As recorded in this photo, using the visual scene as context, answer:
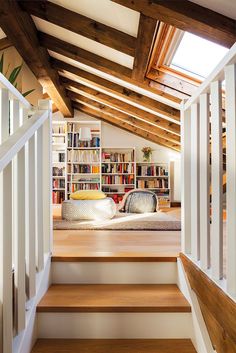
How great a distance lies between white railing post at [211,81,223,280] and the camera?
116 cm

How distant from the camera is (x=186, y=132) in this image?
1728 mm

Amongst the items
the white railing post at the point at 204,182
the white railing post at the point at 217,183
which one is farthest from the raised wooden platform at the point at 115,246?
the white railing post at the point at 217,183

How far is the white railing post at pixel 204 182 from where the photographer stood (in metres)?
1.33

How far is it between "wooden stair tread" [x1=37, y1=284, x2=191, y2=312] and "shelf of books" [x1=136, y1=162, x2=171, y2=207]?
5685 mm

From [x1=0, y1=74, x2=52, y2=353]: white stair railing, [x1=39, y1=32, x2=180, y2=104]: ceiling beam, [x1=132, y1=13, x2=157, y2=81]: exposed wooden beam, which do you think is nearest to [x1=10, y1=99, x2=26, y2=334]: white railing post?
[x1=0, y1=74, x2=52, y2=353]: white stair railing

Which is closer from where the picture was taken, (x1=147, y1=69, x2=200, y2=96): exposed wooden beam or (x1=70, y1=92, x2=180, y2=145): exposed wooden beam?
(x1=147, y1=69, x2=200, y2=96): exposed wooden beam

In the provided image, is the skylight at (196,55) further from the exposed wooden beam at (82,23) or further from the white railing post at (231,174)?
the white railing post at (231,174)

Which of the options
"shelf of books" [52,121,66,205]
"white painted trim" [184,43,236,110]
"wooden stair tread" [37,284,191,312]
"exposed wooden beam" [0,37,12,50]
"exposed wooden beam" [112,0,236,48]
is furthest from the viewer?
"shelf of books" [52,121,66,205]

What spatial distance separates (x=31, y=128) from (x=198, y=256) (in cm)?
102

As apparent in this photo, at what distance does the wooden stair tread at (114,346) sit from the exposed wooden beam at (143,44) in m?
2.40

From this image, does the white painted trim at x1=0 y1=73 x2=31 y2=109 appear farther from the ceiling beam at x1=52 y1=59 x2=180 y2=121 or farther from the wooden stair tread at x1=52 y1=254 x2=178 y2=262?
the ceiling beam at x1=52 y1=59 x2=180 y2=121

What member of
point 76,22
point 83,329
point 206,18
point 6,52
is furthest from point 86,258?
point 6,52

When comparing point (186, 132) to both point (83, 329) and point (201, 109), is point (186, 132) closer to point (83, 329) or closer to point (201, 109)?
point (201, 109)

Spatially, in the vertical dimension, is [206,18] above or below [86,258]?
above
